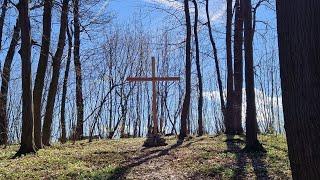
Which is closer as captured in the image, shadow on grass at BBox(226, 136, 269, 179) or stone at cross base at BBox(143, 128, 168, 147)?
shadow on grass at BBox(226, 136, 269, 179)

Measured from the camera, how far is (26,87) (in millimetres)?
13812

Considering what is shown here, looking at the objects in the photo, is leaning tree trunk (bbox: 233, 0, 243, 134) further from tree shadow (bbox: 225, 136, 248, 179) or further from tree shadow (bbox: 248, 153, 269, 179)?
tree shadow (bbox: 248, 153, 269, 179)

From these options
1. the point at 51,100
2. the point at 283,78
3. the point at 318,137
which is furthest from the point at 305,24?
the point at 51,100

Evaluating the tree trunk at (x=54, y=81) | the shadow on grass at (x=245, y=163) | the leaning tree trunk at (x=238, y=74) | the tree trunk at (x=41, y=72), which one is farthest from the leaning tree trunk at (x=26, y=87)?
the leaning tree trunk at (x=238, y=74)

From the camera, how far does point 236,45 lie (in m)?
18.8

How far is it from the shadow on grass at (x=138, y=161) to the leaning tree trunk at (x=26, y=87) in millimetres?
3155

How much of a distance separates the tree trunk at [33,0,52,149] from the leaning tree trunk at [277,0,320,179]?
12.7 m

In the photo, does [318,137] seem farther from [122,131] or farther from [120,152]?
[122,131]

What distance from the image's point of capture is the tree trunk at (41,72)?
50.7 ft

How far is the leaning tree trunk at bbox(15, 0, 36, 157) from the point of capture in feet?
45.2

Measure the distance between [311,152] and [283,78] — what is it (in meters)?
0.54

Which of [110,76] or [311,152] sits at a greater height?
[110,76]

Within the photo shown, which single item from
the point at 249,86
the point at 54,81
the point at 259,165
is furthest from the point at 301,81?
the point at 54,81

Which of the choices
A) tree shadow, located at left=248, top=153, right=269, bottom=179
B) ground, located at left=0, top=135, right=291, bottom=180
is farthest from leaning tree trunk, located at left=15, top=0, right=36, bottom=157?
tree shadow, located at left=248, top=153, right=269, bottom=179
